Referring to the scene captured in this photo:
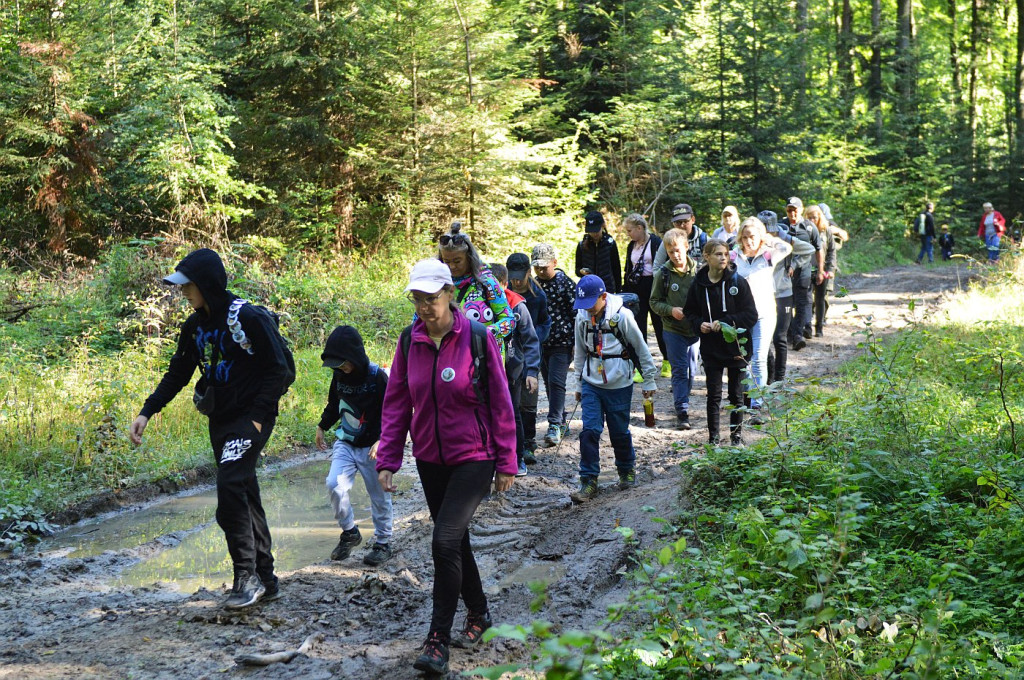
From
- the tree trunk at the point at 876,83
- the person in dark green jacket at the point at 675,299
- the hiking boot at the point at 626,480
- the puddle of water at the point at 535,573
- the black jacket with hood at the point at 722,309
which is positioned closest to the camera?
the puddle of water at the point at 535,573

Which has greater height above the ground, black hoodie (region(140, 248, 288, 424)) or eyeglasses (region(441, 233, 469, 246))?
eyeglasses (region(441, 233, 469, 246))

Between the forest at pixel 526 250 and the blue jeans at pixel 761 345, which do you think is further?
the blue jeans at pixel 761 345

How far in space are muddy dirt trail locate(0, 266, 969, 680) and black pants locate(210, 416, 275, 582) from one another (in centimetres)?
42

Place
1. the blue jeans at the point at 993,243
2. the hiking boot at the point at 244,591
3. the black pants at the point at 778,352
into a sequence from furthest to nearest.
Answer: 1. the blue jeans at the point at 993,243
2. the black pants at the point at 778,352
3. the hiking boot at the point at 244,591

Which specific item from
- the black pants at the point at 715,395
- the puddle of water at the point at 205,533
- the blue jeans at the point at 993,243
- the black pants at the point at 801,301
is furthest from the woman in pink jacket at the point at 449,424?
the blue jeans at the point at 993,243

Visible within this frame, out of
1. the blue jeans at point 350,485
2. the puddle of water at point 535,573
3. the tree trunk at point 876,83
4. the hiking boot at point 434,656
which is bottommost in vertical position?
the puddle of water at point 535,573

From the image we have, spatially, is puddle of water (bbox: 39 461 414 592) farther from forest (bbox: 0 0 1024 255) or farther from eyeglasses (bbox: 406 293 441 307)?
forest (bbox: 0 0 1024 255)

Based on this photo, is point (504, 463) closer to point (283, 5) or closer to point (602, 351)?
point (602, 351)

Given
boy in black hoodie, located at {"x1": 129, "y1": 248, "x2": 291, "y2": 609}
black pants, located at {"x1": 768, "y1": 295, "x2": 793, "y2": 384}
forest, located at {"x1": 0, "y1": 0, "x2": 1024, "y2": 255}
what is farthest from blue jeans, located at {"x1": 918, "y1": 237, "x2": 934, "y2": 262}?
boy in black hoodie, located at {"x1": 129, "y1": 248, "x2": 291, "y2": 609}

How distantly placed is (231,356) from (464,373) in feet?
5.85

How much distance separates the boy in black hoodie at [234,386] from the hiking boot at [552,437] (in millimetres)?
4560

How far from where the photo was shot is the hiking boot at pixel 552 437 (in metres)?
9.96

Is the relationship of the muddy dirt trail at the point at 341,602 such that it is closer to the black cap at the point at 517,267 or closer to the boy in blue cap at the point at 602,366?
the boy in blue cap at the point at 602,366

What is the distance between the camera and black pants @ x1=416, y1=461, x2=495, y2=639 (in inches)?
190
